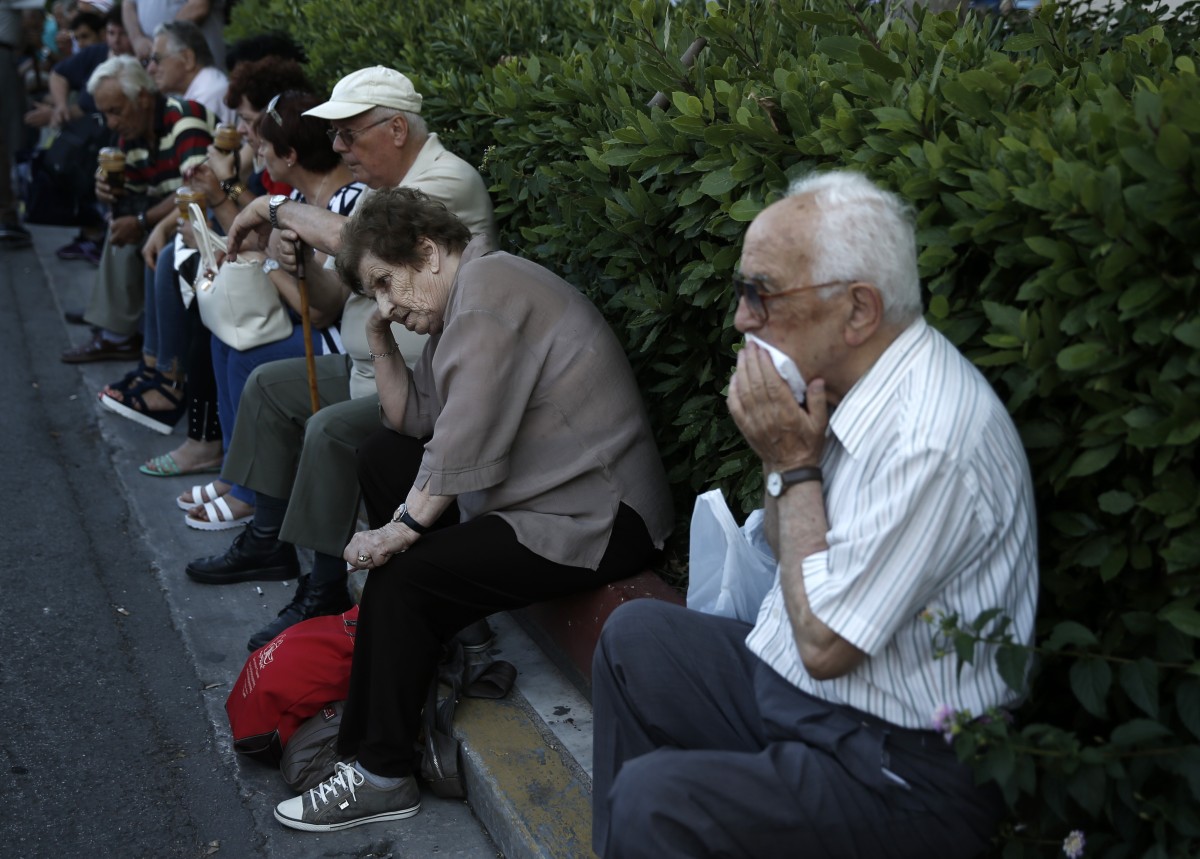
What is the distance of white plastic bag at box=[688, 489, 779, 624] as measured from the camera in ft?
8.91

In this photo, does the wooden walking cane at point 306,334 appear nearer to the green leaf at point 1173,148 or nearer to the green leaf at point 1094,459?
the green leaf at point 1094,459

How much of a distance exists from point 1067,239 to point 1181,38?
2013 mm

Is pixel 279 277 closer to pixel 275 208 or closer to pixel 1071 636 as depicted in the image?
pixel 275 208

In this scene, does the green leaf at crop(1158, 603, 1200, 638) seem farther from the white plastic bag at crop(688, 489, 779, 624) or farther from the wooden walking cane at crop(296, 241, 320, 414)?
the wooden walking cane at crop(296, 241, 320, 414)

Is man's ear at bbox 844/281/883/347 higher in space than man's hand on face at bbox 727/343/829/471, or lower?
higher

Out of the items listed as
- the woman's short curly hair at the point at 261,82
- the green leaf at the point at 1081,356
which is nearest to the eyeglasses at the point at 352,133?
the woman's short curly hair at the point at 261,82

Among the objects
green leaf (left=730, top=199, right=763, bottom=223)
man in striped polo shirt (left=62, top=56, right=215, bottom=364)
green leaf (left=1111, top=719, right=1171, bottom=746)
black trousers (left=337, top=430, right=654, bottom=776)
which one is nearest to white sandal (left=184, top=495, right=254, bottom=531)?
man in striped polo shirt (left=62, top=56, right=215, bottom=364)

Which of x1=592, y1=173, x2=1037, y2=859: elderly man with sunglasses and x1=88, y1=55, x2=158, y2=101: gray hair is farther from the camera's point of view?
x1=88, y1=55, x2=158, y2=101: gray hair

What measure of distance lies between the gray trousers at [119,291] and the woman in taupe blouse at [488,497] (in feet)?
13.5

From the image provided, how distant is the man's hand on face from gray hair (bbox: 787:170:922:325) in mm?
193

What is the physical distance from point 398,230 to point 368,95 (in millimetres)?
1083

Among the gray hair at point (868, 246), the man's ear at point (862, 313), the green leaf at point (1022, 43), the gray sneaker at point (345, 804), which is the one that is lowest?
the gray sneaker at point (345, 804)

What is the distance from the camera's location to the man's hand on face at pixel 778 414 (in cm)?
232

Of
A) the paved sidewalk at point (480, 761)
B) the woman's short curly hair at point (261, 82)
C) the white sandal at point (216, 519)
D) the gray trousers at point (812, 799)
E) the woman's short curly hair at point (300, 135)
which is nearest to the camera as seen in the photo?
the gray trousers at point (812, 799)
